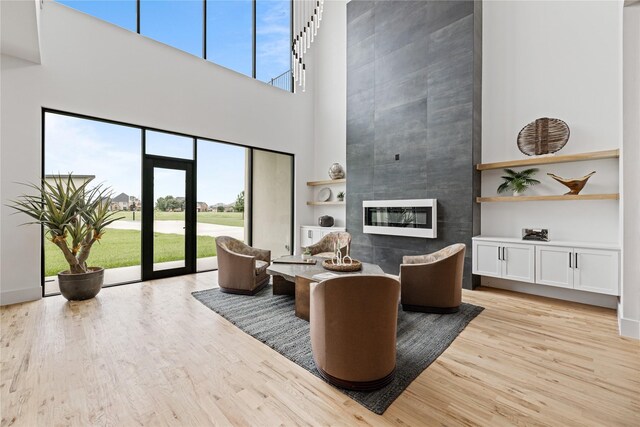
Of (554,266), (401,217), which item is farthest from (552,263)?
(401,217)

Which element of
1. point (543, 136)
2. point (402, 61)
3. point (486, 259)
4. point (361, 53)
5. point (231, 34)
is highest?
point (231, 34)

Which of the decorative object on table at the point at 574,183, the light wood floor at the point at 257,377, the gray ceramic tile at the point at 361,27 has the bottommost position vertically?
the light wood floor at the point at 257,377

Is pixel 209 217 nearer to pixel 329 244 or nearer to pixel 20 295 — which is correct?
pixel 329 244

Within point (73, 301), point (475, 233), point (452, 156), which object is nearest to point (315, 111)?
point (452, 156)

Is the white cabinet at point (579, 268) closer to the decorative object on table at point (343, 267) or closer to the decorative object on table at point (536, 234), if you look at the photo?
the decorative object on table at point (536, 234)

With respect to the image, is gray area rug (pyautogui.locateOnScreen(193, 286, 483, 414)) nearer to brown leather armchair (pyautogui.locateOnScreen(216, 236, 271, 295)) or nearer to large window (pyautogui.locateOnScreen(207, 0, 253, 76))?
brown leather armchair (pyautogui.locateOnScreen(216, 236, 271, 295))

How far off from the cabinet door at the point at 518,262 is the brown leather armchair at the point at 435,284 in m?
1.22

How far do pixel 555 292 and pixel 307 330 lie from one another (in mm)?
3620

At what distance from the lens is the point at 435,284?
10.8ft

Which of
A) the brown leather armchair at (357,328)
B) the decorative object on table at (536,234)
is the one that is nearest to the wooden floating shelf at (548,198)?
the decorative object on table at (536,234)

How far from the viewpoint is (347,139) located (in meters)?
6.20

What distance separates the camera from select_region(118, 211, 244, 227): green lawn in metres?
4.69

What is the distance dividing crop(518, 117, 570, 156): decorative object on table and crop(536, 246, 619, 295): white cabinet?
4.53ft

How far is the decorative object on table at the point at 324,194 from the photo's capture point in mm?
6986
